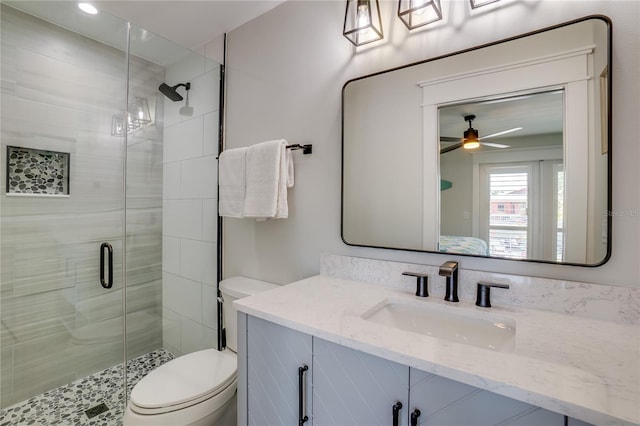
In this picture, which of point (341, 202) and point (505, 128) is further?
point (341, 202)

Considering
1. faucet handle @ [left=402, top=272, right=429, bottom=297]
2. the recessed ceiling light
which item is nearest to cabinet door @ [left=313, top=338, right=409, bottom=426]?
faucet handle @ [left=402, top=272, right=429, bottom=297]

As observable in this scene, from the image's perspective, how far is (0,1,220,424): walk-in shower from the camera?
1620mm

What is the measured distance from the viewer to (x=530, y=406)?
58 cm

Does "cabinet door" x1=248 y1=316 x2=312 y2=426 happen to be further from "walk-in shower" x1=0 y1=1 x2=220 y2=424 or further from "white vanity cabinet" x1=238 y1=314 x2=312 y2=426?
"walk-in shower" x1=0 y1=1 x2=220 y2=424

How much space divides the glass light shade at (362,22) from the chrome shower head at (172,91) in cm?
112

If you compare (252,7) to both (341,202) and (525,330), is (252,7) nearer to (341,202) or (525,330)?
(341,202)

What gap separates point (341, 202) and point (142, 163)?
1300mm

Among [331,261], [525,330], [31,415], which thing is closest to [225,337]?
[331,261]

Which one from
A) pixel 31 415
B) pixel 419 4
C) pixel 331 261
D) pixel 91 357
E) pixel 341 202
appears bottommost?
pixel 31 415

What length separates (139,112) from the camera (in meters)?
1.84

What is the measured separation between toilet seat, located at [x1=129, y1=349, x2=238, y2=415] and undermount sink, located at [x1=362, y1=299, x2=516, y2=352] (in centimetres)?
79

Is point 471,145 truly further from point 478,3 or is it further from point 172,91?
point 172,91

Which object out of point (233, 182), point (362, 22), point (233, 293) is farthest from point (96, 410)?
point (362, 22)

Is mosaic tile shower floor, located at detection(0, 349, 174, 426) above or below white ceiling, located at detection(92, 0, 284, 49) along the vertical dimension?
below
